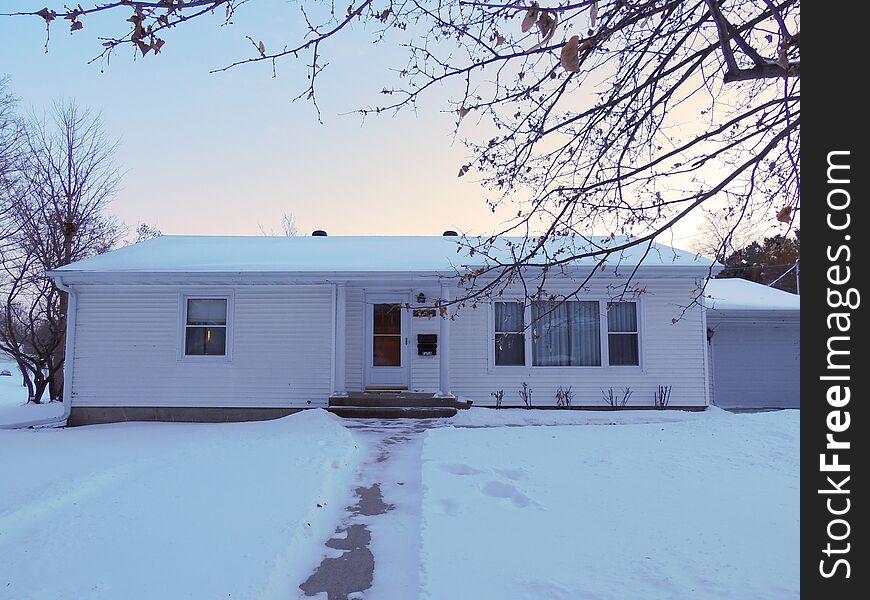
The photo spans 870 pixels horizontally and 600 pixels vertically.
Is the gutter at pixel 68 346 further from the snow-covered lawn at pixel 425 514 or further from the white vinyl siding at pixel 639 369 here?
the white vinyl siding at pixel 639 369

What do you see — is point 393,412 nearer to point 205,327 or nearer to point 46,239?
point 205,327

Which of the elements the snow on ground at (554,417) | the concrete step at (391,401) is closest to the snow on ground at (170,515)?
the concrete step at (391,401)

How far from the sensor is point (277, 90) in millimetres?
3922

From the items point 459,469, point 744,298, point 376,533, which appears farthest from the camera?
point 744,298

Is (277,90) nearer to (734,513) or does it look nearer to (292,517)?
(292,517)

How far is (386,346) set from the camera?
11820mm

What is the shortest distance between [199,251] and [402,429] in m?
6.75

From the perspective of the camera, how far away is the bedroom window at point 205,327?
11.4 metres

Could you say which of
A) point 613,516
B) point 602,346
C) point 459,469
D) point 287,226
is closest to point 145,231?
point 287,226

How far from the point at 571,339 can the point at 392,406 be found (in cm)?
387

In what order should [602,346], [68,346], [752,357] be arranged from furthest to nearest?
1. [752,357]
2. [602,346]
3. [68,346]
